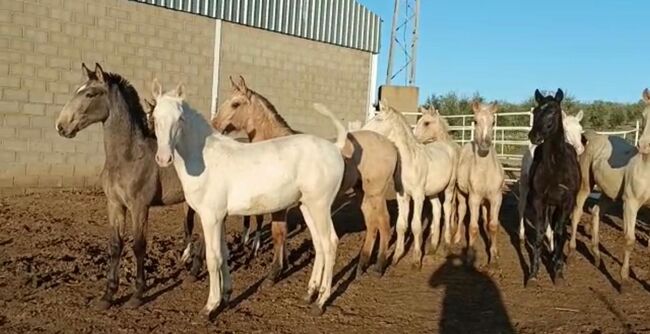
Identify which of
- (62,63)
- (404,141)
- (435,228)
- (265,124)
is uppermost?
(62,63)

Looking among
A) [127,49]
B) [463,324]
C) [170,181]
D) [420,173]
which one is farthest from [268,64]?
[463,324]

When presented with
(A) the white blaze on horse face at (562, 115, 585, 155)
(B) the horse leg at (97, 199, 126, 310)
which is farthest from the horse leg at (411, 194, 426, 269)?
(B) the horse leg at (97, 199, 126, 310)

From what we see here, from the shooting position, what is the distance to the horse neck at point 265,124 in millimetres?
8211

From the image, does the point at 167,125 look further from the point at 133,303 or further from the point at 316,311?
the point at 316,311

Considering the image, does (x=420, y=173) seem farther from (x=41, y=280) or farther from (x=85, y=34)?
(x=85, y=34)

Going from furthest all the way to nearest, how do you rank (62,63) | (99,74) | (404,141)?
(62,63) → (404,141) → (99,74)

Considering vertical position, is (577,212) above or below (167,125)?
below

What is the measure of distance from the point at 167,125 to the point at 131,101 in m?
1.32

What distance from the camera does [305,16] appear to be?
18.3 metres

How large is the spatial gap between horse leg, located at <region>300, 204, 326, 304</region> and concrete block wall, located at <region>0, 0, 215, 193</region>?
8.22 metres

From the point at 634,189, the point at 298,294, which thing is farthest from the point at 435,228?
the point at 298,294

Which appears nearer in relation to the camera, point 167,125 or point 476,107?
point 167,125

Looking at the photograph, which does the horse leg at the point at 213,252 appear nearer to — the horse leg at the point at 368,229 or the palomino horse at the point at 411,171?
the horse leg at the point at 368,229

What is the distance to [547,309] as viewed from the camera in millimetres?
6840
